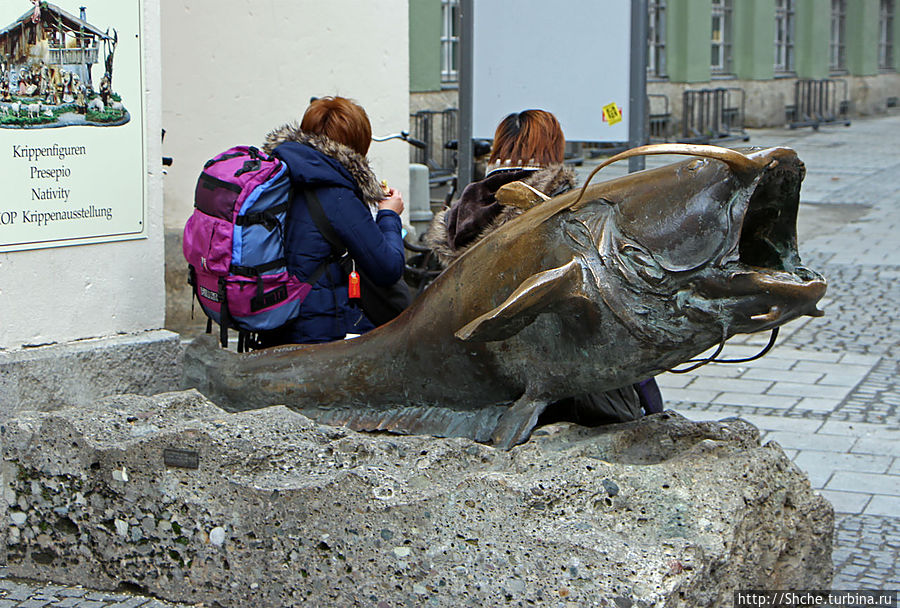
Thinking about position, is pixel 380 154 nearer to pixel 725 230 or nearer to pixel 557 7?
pixel 557 7

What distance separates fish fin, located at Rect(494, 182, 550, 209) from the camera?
365cm

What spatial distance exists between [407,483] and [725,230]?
1.13 meters

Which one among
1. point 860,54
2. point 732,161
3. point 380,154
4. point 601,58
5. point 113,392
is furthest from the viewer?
point 860,54

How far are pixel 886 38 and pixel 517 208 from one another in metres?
28.9

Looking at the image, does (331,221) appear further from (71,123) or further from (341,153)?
(71,123)

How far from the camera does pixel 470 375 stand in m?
3.66

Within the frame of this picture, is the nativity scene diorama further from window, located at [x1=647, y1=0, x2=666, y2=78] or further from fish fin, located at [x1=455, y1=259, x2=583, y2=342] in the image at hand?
window, located at [x1=647, y1=0, x2=666, y2=78]

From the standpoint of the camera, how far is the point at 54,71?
13.9 feet

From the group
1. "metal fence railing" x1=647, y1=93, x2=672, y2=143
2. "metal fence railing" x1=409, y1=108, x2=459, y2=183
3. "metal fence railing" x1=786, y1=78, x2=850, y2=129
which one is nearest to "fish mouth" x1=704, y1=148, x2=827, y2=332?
"metal fence railing" x1=409, y1=108, x2=459, y2=183

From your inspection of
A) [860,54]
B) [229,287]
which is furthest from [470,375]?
[860,54]

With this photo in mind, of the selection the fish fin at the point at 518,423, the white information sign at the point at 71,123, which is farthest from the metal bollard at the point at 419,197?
the fish fin at the point at 518,423

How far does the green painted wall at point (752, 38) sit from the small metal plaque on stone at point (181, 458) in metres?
20.9

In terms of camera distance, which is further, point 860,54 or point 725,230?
point 860,54

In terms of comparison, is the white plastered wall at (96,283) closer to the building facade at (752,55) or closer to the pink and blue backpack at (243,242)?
the pink and blue backpack at (243,242)
